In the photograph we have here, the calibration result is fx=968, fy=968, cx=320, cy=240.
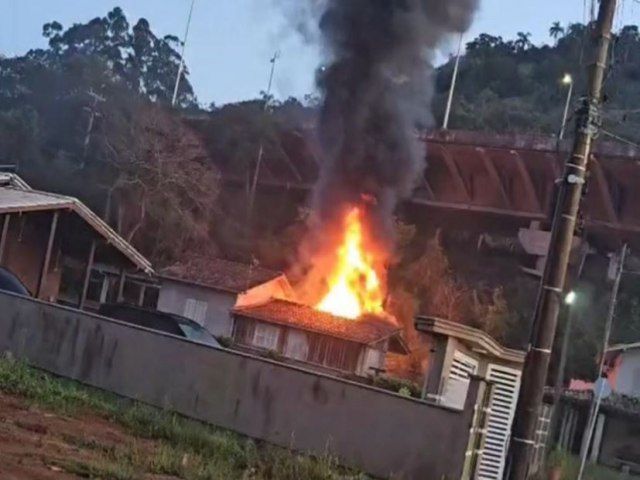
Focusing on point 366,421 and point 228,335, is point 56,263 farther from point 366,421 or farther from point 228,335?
point 366,421

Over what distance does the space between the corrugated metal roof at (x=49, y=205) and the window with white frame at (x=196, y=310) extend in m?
9.99

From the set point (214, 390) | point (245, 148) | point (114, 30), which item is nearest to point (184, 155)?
point (245, 148)

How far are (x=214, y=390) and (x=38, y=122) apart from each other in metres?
42.9

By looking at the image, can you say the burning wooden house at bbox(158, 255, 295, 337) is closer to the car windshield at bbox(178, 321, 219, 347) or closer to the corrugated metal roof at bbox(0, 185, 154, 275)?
the corrugated metal roof at bbox(0, 185, 154, 275)

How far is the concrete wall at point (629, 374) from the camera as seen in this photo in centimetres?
3606

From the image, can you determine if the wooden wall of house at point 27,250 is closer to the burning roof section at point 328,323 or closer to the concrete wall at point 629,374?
the burning roof section at point 328,323

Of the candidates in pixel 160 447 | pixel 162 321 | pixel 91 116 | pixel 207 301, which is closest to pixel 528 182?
pixel 207 301

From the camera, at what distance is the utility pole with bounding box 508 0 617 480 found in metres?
10.6

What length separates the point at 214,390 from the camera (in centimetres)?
1381

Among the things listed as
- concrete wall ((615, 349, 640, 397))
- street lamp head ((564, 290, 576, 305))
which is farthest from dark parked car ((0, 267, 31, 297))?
concrete wall ((615, 349, 640, 397))

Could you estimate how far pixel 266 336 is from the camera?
116 feet

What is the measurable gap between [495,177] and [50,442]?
107 ft

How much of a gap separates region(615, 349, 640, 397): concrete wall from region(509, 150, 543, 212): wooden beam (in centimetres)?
704

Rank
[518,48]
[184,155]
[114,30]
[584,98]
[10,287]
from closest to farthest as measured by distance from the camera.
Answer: [584,98] → [10,287] → [184,155] → [518,48] → [114,30]
